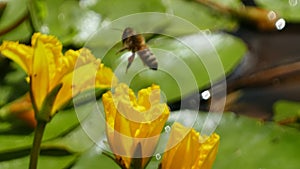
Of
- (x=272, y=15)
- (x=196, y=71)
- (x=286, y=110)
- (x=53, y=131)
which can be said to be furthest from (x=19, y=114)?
(x=272, y=15)

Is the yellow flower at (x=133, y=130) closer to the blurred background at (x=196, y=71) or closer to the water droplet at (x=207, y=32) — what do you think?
the blurred background at (x=196, y=71)

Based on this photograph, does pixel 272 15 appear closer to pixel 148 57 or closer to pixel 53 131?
pixel 148 57

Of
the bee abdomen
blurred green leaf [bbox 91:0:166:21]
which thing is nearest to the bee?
the bee abdomen

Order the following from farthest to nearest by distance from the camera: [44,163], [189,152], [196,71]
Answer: [196,71], [44,163], [189,152]

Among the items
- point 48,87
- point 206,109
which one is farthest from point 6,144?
point 206,109

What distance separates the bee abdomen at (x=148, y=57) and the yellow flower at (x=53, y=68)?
0.62 ft

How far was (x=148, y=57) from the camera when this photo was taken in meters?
1.12

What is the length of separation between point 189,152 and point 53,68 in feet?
0.63

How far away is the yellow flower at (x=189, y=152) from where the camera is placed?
0.83m

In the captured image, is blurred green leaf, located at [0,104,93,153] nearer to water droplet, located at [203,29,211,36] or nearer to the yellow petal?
the yellow petal

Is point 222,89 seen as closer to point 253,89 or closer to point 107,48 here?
point 253,89

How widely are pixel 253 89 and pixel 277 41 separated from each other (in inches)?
5.9

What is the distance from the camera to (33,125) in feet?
3.63

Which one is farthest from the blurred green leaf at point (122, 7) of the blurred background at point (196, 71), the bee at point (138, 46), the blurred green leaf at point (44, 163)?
the blurred green leaf at point (44, 163)
